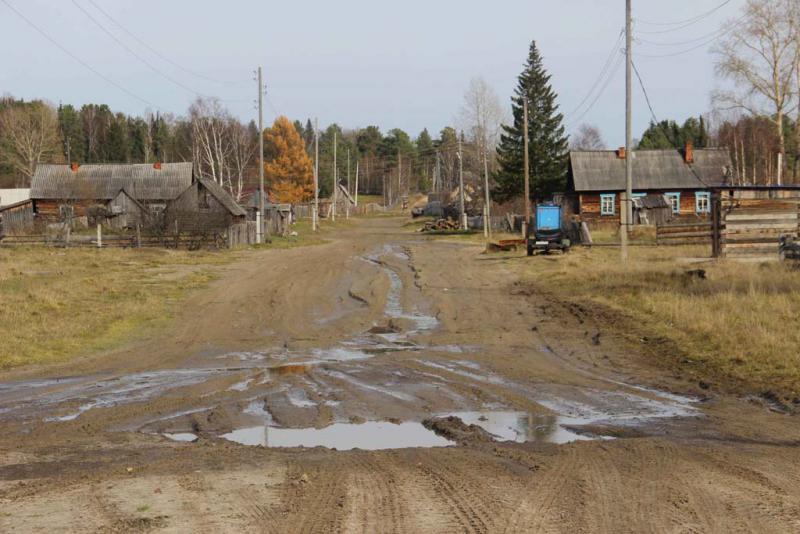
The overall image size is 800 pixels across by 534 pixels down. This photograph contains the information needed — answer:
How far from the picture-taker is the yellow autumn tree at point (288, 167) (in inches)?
3880

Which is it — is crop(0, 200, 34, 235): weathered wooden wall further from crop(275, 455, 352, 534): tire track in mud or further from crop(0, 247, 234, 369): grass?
crop(275, 455, 352, 534): tire track in mud

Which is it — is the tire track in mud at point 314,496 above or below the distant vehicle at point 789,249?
below

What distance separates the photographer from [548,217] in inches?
1490

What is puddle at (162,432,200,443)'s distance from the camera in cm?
870

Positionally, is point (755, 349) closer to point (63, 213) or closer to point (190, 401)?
point (190, 401)

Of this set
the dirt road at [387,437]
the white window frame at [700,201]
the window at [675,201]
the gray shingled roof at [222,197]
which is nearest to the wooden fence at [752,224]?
the dirt road at [387,437]

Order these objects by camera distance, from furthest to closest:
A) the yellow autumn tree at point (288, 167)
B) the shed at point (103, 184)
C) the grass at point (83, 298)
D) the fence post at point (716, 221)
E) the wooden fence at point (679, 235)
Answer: the yellow autumn tree at point (288, 167) → the shed at point (103, 184) → the wooden fence at point (679, 235) → the fence post at point (716, 221) → the grass at point (83, 298)

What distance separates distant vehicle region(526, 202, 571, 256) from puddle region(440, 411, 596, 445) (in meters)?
27.8

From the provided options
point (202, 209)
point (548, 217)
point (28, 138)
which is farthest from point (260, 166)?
point (28, 138)

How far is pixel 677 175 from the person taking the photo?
60625 mm

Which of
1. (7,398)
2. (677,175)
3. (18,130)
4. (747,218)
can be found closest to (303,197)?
(18,130)

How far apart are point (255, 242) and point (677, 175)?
3100cm

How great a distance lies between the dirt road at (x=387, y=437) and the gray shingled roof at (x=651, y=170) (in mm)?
44536

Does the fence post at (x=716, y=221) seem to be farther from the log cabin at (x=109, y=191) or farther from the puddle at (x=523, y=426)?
the log cabin at (x=109, y=191)
